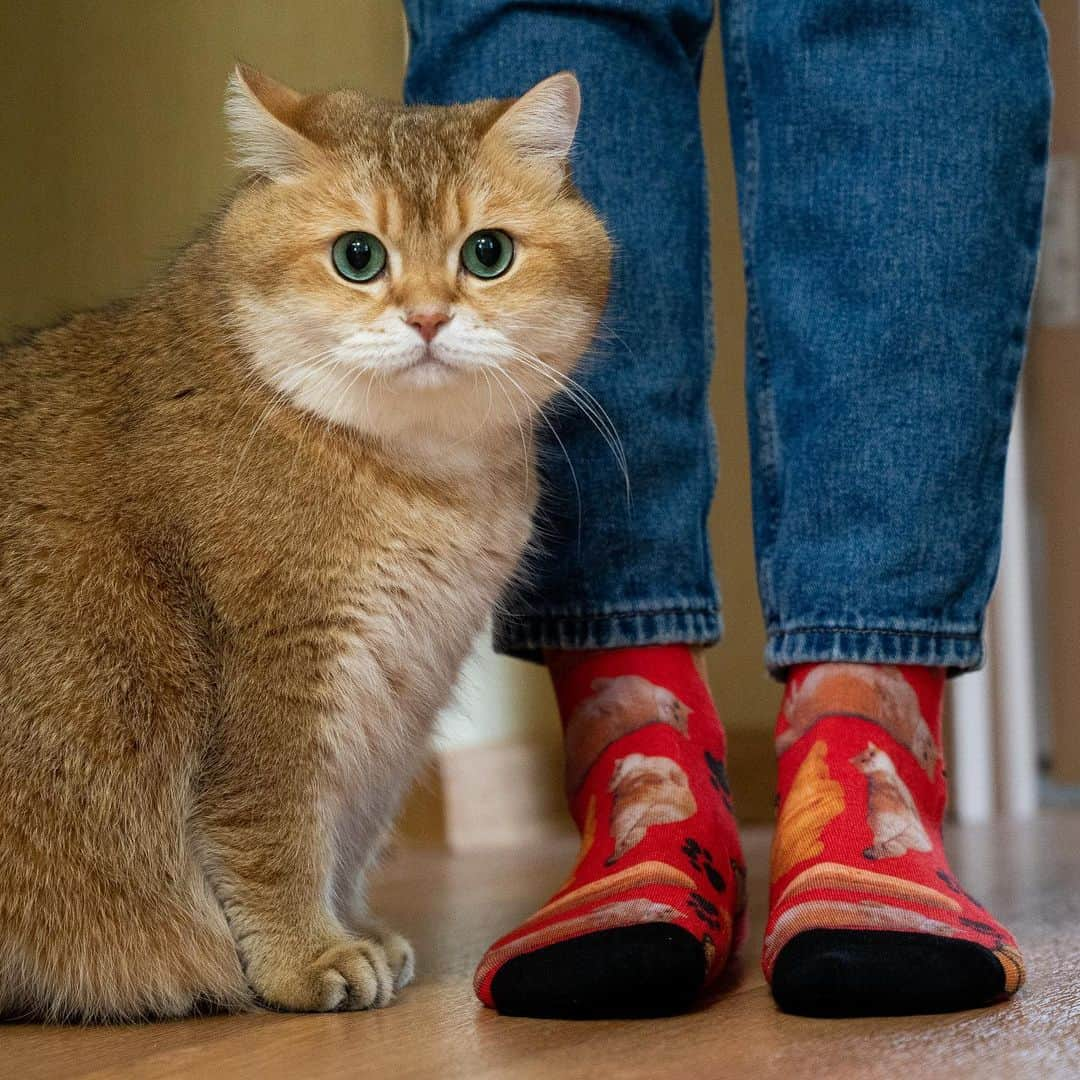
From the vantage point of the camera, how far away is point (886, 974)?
0.94m

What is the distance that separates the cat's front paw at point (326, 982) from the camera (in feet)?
3.48

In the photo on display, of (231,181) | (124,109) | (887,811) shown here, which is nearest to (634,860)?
(887,811)

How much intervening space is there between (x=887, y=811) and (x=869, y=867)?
7 centimetres

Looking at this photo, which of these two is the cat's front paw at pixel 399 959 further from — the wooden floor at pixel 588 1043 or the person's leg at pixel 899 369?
the person's leg at pixel 899 369

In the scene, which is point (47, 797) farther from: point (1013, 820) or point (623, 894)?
point (1013, 820)

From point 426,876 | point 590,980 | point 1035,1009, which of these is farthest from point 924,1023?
point 426,876

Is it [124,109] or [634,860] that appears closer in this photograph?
[634,860]

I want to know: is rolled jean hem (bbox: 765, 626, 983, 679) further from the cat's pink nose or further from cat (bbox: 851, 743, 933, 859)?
the cat's pink nose

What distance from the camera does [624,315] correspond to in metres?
1.27

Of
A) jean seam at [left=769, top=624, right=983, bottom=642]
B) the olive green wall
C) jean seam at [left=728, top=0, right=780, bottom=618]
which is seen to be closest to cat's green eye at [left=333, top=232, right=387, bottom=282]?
jean seam at [left=728, top=0, right=780, bottom=618]

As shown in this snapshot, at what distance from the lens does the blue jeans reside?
3.66 ft

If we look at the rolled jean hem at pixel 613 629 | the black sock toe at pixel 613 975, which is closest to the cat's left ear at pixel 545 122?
the rolled jean hem at pixel 613 629

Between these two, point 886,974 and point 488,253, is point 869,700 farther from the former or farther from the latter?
point 488,253

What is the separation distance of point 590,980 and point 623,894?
9 centimetres
